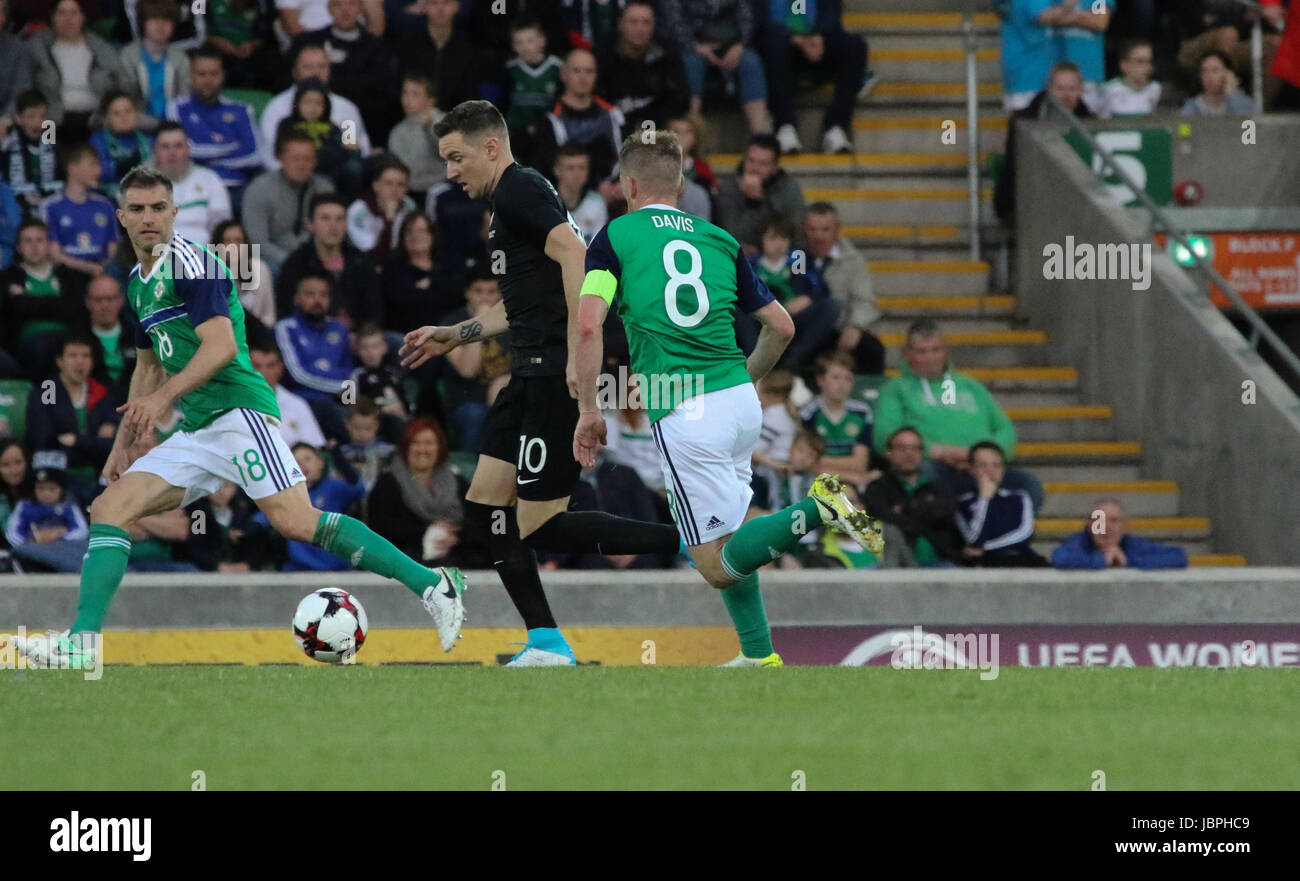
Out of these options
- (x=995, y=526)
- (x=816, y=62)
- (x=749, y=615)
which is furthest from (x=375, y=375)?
(x=749, y=615)

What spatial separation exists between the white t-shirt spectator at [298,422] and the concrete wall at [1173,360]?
6363 mm

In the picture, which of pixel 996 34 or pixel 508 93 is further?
pixel 996 34

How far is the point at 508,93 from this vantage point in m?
15.9

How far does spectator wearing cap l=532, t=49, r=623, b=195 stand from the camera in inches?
595

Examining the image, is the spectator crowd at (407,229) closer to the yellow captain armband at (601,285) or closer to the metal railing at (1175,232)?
the metal railing at (1175,232)

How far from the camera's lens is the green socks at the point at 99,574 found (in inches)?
338


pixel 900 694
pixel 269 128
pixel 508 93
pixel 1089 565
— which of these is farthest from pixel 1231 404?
pixel 900 694

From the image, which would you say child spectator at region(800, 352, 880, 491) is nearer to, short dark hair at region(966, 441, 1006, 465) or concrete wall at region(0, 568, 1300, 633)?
short dark hair at region(966, 441, 1006, 465)

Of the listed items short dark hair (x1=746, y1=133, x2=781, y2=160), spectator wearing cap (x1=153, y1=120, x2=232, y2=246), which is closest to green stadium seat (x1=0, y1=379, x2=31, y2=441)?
spectator wearing cap (x1=153, y1=120, x2=232, y2=246)

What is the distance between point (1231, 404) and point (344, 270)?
21.2ft

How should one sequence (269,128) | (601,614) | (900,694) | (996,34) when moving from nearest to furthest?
1. (900,694)
2. (601,614)
3. (269,128)
4. (996,34)
